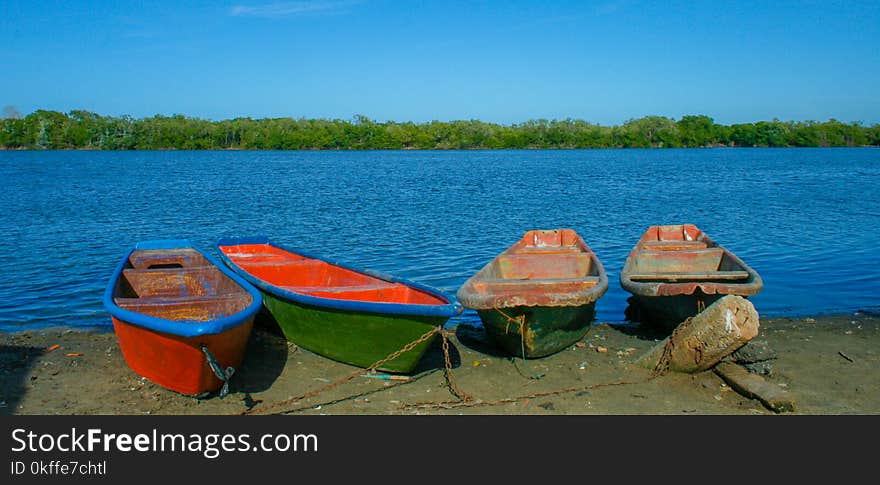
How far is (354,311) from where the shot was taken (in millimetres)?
8055

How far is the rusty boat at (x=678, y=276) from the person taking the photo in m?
9.33

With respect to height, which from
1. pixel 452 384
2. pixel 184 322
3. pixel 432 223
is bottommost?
pixel 432 223

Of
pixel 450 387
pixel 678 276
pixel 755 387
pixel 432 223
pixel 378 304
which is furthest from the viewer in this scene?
pixel 432 223

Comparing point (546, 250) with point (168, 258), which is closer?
point (168, 258)

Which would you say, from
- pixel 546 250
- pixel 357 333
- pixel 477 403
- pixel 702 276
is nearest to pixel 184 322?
pixel 357 333

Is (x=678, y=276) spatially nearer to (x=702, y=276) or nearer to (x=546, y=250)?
(x=702, y=276)

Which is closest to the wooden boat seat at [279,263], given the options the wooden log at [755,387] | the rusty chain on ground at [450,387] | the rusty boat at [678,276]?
the rusty chain on ground at [450,387]

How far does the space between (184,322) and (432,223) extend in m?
17.1

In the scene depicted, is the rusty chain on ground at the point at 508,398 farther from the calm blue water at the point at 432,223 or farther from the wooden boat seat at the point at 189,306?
the calm blue water at the point at 432,223

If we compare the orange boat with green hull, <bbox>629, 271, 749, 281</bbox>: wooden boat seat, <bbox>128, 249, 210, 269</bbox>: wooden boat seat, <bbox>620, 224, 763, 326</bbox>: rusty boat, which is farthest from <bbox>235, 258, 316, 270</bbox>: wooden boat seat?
<bbox>629, 271, 749, 281</bbox>: wooden boat seat

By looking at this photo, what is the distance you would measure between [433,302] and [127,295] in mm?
4628

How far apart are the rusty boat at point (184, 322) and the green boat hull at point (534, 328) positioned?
293 centimetres

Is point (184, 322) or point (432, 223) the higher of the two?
point (184, 322)

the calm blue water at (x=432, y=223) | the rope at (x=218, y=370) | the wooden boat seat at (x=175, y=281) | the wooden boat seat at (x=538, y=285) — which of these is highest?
the wooden boat seat at (x=538, y=285)
